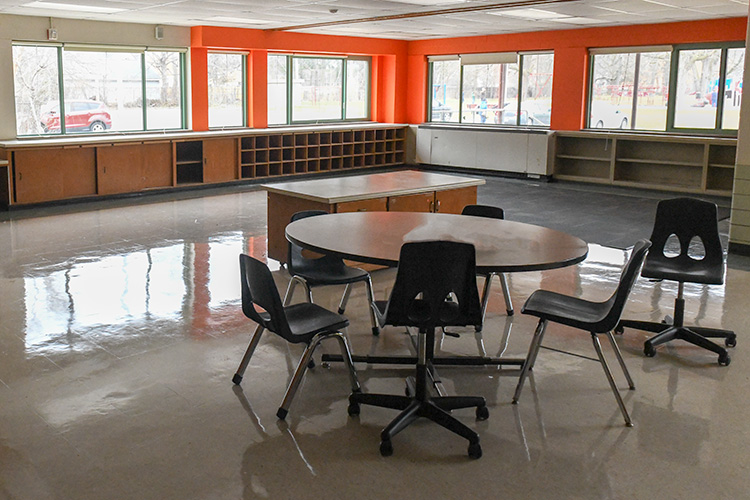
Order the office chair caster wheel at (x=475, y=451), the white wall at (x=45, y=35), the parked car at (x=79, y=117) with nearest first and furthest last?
1. the office chair caster wheel at (x=475, y=451)
2. the white wall at (x=45, y=35)
3. the parked car at (x=79, y=117)

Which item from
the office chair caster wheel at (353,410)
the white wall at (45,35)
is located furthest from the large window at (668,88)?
the office chair caster wheel at (353,410)

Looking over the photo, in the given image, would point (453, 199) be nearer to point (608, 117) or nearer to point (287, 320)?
point (287, 320)

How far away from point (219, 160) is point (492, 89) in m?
5.72

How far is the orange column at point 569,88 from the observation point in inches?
520

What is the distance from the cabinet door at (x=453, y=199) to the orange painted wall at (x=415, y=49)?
648 cm

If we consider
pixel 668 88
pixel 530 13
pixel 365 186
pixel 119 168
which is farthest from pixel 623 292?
pixel 668 88

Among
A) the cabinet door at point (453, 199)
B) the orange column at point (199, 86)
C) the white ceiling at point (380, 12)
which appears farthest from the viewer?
the orange column at point (199, 86)

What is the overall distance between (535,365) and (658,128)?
9.39 m

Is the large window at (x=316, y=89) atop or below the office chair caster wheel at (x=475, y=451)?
atop

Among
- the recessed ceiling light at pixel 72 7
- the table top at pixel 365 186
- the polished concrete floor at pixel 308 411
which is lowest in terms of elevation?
the polished concrete floor at pixel 308 411

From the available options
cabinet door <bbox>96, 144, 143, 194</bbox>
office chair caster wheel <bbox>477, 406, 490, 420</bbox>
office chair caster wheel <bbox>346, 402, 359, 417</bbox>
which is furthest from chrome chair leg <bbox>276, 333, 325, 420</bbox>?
cabinet door <bbox>96, 144, 143, 194</bbox>

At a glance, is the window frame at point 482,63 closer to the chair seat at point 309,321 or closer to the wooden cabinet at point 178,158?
the wooden cabinet at point 178,158

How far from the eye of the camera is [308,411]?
12.5 feet

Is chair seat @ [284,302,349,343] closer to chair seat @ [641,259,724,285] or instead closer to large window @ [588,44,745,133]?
chair seat @ [641,259,724,285]
